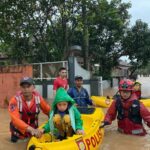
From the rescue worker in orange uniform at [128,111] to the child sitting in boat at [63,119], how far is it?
4.31ft

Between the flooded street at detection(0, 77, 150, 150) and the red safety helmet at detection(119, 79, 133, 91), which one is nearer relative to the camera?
the flooded street at detection(0, 77, 150, 150)

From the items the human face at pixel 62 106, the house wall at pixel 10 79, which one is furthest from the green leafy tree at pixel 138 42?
the human face at pixel 62 106

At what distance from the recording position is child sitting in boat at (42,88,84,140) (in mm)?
6059

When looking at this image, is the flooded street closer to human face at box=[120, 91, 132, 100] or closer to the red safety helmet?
human face at box=[120, 91, 132, 100]

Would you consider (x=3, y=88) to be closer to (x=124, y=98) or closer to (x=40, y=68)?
(x=40, y=68)

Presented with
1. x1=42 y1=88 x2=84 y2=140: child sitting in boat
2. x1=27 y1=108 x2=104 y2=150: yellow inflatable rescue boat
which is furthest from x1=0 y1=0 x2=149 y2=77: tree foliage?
x1=42 y1=88 x2=84 y2=140: child sitting in boat

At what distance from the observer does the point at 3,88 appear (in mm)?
14984

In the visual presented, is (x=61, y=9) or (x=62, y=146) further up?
(x=61, y=9)

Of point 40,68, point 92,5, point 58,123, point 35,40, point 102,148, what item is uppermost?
point 92,5

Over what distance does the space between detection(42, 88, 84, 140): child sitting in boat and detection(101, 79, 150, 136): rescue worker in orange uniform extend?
131cm

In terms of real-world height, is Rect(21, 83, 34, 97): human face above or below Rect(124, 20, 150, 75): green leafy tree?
below

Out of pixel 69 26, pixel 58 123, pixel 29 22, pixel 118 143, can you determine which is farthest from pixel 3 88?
pixel 58 123

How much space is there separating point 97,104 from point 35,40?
680 centimetres

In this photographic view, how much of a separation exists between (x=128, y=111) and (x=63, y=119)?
6.41ft
